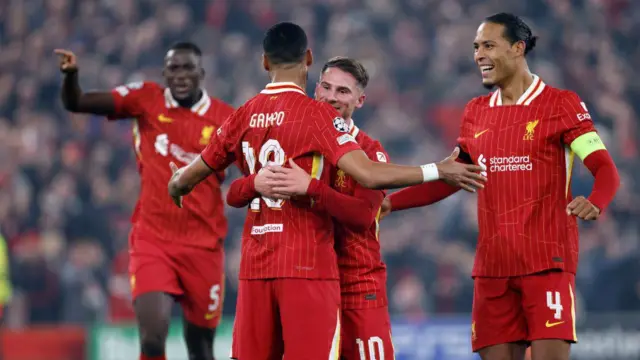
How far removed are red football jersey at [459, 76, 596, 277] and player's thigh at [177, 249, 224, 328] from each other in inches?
96.3

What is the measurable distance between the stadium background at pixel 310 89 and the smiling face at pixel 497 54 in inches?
228

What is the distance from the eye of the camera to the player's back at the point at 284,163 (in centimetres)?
547

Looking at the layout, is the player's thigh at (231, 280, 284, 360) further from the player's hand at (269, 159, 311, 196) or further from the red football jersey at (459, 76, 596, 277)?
the red football jersey at (459, 76, 596, 277)

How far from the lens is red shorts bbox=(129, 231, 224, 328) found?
25.0 ft

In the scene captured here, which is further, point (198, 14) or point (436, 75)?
point (198, 14)

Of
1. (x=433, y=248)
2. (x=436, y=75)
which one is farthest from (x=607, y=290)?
(x=436, y=75)

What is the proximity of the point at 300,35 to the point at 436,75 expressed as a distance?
36.0ft

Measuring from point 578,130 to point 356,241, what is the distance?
54.8 inches

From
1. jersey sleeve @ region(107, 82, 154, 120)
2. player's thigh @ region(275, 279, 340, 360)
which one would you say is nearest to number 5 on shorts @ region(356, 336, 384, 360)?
player's thigh @ region(275, 279, 340, 360)

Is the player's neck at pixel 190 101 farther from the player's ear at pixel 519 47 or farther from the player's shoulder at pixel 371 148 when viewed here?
the player's ear at pixel 519 47

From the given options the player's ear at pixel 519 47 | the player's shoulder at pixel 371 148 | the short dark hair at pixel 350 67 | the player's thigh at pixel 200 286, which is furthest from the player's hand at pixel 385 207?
the player's thigh at pixel 200 286

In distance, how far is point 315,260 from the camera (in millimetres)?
5488

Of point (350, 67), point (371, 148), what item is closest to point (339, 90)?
point (350, 67)

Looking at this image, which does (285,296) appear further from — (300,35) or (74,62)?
(74,62)
